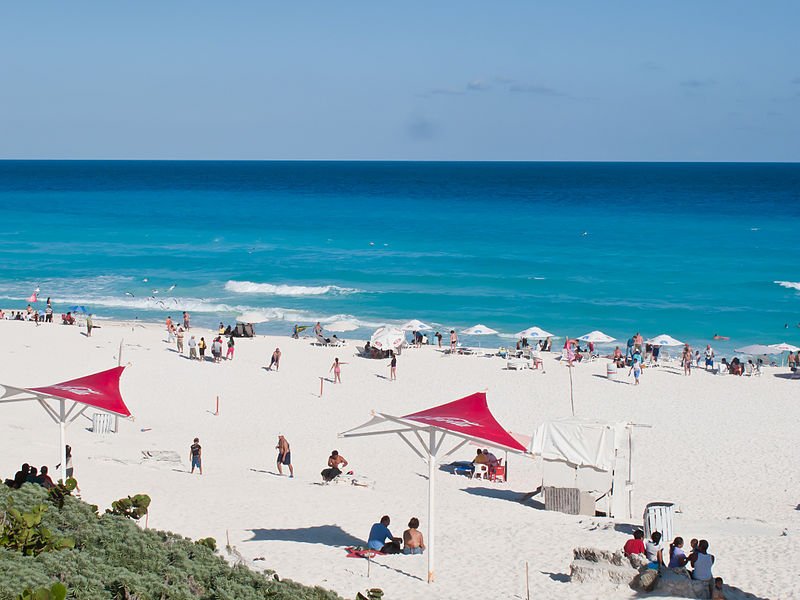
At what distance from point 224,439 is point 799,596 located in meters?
13.4

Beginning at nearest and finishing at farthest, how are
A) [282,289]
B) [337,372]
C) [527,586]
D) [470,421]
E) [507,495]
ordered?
[527,586], [470,421], [507,495], [337,372], [282,289]

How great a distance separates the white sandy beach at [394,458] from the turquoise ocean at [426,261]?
1031cm

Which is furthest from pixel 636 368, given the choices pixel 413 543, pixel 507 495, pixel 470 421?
pixel 470 421

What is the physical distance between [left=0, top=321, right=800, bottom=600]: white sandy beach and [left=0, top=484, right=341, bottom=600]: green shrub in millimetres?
1601

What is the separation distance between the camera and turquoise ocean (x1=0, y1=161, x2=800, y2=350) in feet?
149

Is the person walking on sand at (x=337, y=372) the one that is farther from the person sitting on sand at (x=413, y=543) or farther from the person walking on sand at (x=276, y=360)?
the person sitting on sand at (x=413, y=543)

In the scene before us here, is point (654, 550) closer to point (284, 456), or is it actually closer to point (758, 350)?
point (284, 456)

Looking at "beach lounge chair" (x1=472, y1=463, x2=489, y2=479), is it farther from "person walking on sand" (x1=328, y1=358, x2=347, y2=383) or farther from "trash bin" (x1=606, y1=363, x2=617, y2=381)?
"trash bin" (x1=606, y1=363, x2=617, y2=381)

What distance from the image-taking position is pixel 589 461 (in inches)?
681

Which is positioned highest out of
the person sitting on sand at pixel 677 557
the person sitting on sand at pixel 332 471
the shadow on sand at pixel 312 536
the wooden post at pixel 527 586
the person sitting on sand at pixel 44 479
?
the person sitting on sand at pixel 44 479

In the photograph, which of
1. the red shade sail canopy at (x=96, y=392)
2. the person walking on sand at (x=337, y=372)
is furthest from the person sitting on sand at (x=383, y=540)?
the person walking on sand at (x=337, y=372)

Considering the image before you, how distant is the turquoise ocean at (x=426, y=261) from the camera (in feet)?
149

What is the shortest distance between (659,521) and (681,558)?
1959mm

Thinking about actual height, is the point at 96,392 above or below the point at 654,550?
above
